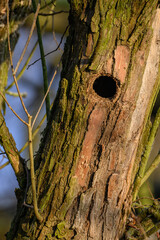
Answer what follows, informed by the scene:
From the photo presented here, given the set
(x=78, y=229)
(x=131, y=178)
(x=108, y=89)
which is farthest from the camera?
(x=108, y=89)

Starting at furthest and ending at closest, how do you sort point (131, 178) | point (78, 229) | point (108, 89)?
1. point (108, 89)
2. point (131, 178)
3. point (78, 229)

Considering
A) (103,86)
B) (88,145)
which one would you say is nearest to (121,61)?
(103,86)

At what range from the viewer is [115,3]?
145cm

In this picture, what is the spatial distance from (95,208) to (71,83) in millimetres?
627

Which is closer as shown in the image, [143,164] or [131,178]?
[131,178]

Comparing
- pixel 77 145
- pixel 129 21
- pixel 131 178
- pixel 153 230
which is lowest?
pixel 153 230

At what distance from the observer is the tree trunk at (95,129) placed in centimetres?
142

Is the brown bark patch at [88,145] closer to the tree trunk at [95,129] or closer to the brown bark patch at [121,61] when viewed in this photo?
the tree trunk at [95,129]

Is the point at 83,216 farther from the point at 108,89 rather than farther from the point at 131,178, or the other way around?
the point at 108,89

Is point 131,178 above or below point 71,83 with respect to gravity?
below

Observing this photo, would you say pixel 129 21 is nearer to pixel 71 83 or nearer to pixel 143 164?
pixel 71 83

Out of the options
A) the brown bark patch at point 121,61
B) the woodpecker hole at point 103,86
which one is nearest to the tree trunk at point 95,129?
the brown bark patch at point 121,61

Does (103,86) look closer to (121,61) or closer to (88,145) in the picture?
(121,61)

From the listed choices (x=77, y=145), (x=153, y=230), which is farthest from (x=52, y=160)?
(x=153, y=230)
